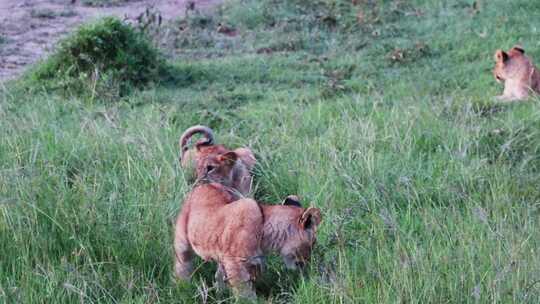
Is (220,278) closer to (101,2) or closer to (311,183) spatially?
(311,183)

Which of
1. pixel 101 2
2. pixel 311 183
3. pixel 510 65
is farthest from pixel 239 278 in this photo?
pixel 101 2

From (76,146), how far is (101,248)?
1300 mm

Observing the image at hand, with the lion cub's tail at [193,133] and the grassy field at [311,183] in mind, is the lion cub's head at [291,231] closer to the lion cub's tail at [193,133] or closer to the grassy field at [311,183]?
the grassy field at [311,183]

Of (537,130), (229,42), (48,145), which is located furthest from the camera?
(229,42)

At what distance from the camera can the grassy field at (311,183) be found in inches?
150

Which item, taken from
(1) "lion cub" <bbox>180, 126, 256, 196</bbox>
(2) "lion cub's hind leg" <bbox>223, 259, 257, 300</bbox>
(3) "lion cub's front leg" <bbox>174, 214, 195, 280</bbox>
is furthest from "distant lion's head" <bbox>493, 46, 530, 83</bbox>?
(2) "lion cub's hind leg" <bbox>223, 259, 257, 300</bbox>

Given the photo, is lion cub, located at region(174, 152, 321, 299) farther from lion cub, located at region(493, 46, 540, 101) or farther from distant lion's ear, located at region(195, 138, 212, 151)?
lion cub, located at region(493, 46, 540, 101)

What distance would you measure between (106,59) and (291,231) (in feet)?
17.0

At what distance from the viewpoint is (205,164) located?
17.1 feet

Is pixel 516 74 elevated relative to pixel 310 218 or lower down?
lower down

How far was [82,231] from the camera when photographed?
169 inches

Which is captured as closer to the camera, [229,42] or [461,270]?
[461,270]

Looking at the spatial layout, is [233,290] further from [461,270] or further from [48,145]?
[48,145]

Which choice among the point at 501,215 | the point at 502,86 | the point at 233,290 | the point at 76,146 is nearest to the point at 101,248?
the point at 233,290
